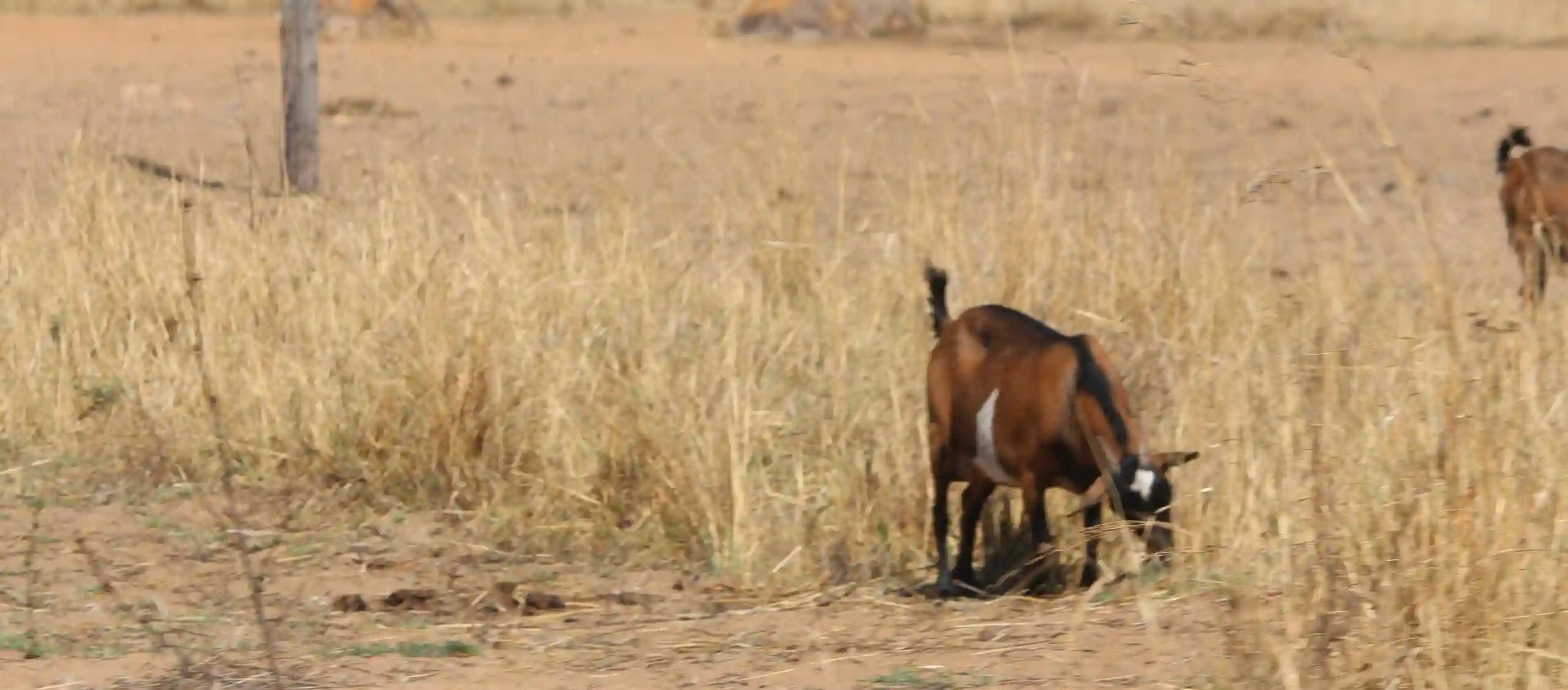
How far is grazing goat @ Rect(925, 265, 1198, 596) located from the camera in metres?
4.00

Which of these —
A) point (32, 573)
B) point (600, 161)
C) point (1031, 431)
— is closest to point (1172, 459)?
point (1031, 431)

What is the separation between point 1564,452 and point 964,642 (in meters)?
1.17

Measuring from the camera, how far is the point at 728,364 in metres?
5.20

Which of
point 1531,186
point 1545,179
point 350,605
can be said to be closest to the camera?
point 350,605

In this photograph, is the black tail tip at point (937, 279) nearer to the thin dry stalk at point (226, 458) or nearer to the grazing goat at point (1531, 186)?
the thin dry stalk at point (226, 458)

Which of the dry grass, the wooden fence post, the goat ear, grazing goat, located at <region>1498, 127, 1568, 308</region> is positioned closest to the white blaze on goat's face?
the goat ear

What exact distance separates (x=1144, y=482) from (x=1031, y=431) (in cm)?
36

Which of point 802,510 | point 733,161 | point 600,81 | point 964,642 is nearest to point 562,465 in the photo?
point 802,510

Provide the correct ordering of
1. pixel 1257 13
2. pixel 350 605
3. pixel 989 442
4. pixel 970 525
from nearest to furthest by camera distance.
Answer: pixel 989 442
pixel 970 525
pixel 350 605
pixel 1257 13

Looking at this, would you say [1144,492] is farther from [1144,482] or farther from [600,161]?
[600,161]

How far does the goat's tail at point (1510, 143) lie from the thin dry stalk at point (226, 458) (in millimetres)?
4246

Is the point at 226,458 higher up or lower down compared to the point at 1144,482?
lower down

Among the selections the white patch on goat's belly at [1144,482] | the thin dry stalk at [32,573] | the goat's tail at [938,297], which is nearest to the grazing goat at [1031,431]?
the white patch on goat's belly at [1144,482]

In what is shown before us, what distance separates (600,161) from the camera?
33.1 feet
